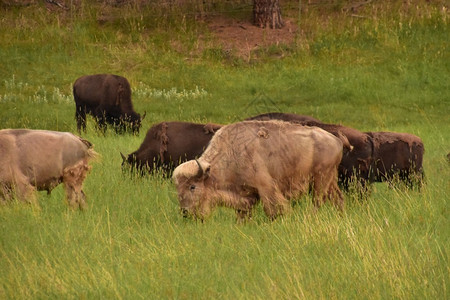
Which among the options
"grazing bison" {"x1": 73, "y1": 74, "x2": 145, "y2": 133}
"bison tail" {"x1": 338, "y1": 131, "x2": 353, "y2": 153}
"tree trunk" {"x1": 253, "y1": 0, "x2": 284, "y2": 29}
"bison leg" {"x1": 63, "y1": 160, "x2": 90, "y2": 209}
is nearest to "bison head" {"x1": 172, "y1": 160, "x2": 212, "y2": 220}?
"bison leg" {"x1": 63, "y1": 160, "x2": 90, "y2": 209}

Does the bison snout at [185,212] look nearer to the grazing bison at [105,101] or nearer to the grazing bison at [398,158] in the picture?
the grazing bison at [398,158]

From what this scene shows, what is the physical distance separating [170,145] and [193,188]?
11.0 feet

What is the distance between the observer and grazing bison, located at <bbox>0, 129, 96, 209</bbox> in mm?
8402

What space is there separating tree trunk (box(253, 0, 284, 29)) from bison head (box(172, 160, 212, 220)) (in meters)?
18.8

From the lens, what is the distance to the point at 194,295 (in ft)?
18.5

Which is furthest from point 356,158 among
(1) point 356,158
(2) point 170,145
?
(2) point 170,145

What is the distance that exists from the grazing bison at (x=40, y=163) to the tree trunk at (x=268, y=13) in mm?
18012

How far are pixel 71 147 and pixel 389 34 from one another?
17.8 m

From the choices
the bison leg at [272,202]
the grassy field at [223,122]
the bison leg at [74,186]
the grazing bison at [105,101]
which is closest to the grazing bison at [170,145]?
the grassy field at [223,122]

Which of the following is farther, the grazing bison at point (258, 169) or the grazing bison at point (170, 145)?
the grazing bison at point (170, 145)

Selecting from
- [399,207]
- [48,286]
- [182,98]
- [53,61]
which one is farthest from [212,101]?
[48,286]

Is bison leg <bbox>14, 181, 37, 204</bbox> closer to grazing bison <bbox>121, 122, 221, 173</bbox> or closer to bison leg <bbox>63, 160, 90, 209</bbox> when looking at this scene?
bison leg <bbox>63, 160, 90, 209</bbox>

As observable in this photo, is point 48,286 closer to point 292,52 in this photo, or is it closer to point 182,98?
point 182,98

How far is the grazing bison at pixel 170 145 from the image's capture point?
11.0m
